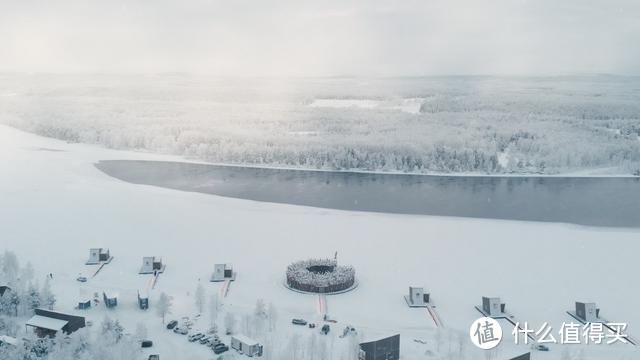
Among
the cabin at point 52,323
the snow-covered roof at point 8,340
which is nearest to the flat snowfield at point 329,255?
the cabin at point 52,323

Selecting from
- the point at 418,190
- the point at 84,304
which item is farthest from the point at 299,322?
the point at 418,190

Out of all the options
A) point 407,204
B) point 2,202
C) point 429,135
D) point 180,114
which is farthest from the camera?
point 180,114

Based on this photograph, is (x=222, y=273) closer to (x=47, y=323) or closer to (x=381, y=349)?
(x=47, y=323)

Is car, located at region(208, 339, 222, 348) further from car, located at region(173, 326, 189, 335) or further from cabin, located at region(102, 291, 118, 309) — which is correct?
cabin, located at region(102, 291, 118, 309)

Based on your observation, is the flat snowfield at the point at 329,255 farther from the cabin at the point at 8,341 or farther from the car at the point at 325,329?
the cabin at the point at 8,341

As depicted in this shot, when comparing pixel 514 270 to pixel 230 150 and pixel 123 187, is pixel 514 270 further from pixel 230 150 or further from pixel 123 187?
pixel 230 150

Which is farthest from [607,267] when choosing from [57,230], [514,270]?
[57,230]
